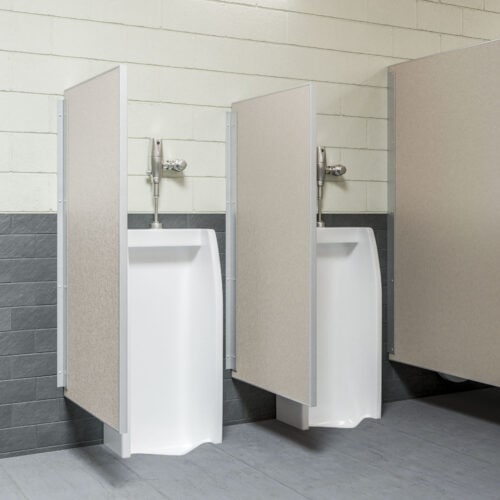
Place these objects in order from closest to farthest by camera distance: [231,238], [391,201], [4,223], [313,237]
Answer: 1. [313,237]
2. [4,223]
3. [231,238]
4. [391,201]

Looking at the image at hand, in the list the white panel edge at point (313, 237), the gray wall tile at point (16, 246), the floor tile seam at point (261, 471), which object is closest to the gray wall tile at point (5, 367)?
the gray wall tile at point (16, 246)

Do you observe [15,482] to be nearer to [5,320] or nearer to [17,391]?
[17,391]

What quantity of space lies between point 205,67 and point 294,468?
1555 mm

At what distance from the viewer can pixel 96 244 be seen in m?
2.43

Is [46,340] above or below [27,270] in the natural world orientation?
below

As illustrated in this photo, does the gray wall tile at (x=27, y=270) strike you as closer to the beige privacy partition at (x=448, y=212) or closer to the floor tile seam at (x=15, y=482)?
the floor tile seam at (x=15, y=482)

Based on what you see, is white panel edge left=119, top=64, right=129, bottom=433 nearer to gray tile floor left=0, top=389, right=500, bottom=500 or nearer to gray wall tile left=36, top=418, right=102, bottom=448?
gray tile floor left=0, top=389, right=500, bottom=500

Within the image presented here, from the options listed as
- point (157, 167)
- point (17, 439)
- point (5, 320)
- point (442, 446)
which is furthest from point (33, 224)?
point (442, 446)

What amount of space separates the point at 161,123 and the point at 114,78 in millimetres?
683

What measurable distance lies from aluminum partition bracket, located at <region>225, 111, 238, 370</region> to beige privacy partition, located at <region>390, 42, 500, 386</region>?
0.80m

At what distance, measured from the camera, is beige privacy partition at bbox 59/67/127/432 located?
2.27m

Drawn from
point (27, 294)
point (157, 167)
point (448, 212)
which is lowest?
point (27, 294)

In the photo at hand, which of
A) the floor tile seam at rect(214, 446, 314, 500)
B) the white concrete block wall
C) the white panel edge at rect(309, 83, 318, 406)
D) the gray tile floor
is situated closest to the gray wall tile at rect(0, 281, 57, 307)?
the white concrete block wall

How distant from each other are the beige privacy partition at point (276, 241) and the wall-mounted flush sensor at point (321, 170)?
40 cm
